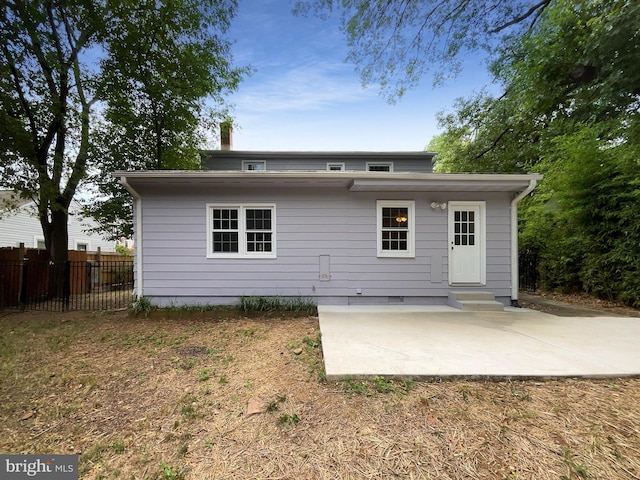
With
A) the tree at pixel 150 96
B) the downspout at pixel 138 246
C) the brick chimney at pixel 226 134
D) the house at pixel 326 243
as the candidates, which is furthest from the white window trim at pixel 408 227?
the brick chimney at pixel 226 134

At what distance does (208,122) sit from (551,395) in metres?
12.6

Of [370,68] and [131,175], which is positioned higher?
[370,68]

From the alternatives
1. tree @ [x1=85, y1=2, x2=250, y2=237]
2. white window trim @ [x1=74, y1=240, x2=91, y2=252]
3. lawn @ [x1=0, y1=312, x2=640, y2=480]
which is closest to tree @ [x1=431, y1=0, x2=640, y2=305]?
lawn @ [x1=0, y1=312, x2=640, y2=480]

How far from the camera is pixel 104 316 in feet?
20.4

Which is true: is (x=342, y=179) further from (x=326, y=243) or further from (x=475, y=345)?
(x=475, y=345)

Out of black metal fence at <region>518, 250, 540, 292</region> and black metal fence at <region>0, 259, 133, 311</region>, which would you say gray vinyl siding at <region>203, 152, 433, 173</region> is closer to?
black metal fence at <region>518, 250, 540, 292</region>

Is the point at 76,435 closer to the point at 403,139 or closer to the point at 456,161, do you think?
the point at 456,161

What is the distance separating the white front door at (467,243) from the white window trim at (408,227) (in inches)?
35.7

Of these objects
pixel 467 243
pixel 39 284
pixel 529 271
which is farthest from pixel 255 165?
pixel 529 271

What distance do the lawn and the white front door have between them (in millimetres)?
3762

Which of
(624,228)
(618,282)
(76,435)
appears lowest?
(76,435)

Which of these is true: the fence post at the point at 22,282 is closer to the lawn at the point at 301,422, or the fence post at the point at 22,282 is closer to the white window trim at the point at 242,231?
the lawn at the point at 301,422

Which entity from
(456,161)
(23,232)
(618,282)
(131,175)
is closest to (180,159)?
(131,175)

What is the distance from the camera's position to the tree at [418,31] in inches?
276
